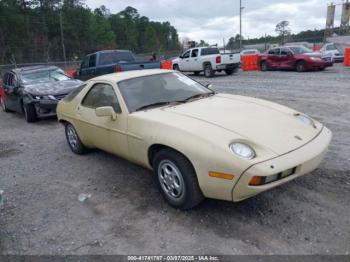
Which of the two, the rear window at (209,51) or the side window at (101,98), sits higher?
the rear window at (209,51)

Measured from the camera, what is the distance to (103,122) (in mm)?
4512

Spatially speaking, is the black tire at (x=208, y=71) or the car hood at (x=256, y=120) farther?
the black tire at (x=208, y=71)

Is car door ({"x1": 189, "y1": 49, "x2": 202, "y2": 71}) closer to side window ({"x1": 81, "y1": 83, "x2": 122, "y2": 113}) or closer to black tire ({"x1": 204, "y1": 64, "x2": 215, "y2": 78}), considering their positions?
black tire ({"x1": 204, "y1": 64, "x2": 215, "y2": 78})

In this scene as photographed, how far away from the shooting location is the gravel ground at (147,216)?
3.07 metres

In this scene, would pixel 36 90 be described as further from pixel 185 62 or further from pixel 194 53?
pixel 185 62

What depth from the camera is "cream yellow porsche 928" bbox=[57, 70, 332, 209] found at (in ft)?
10.1

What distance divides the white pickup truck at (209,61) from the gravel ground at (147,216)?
13574 mm

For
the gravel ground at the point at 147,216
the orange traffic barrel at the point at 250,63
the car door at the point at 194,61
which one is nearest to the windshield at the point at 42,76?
the gravel ground at the point at 147,216

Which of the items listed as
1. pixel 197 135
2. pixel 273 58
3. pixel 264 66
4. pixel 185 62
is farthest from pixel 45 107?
pixel 264 66

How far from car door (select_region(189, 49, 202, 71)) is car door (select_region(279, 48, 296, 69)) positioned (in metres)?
4.67

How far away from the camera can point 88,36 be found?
61719mm

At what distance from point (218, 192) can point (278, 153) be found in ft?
2.22

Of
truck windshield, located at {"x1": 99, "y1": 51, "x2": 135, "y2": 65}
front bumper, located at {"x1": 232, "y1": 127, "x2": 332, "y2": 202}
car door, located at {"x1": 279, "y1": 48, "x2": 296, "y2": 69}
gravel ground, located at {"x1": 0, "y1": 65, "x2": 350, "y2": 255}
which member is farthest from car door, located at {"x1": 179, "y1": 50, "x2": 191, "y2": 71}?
front bumper, located at {"x1": 232, "y1": 127, "x2": 332, "y2": 202}

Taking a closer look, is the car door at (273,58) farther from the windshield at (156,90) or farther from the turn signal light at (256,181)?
the turn signal light at (256,181)
